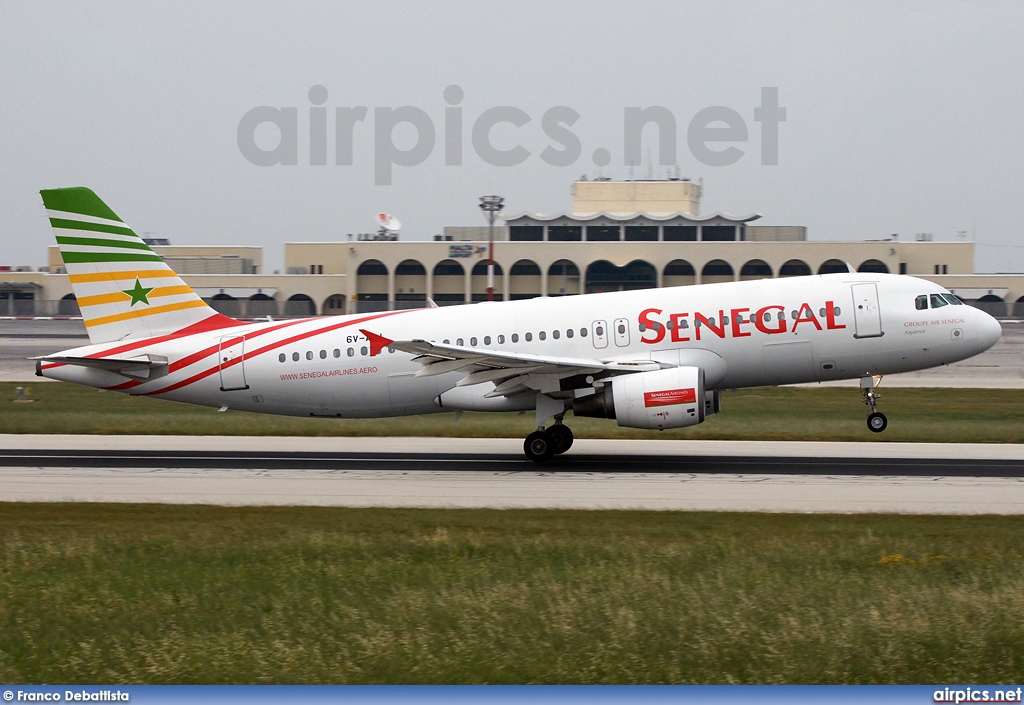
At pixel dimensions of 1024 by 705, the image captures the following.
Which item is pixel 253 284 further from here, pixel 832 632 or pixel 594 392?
pixel 832 632

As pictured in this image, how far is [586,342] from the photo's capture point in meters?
25.3

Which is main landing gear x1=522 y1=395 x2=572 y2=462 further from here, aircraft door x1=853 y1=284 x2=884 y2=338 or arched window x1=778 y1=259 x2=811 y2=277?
arched window x1=778 y1=259 x2=811 y2=277

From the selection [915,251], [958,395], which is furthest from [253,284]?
[958,395]

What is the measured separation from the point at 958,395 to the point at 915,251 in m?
53.7

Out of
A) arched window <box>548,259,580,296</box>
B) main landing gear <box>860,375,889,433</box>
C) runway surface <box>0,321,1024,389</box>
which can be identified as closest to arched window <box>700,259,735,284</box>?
arched window <box>548,259,580,296</box>

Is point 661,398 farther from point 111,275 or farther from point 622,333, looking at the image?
point 111,275

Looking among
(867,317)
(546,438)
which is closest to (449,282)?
(546,438)

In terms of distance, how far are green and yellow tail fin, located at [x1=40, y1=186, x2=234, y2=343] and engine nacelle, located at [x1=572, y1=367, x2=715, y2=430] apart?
11063 mm

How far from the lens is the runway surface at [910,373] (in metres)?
50.0

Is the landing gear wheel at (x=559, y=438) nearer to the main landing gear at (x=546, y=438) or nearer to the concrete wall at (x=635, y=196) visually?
the main landing gear at (x=546, y=438)

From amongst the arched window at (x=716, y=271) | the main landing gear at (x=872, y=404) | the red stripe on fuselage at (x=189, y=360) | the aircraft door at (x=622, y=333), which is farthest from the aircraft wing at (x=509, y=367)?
the arched window at (x=716, y=271)

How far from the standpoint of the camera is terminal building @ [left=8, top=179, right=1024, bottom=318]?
296 feet

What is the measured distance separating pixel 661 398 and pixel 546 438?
335cm

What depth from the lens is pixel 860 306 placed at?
24812 mm
